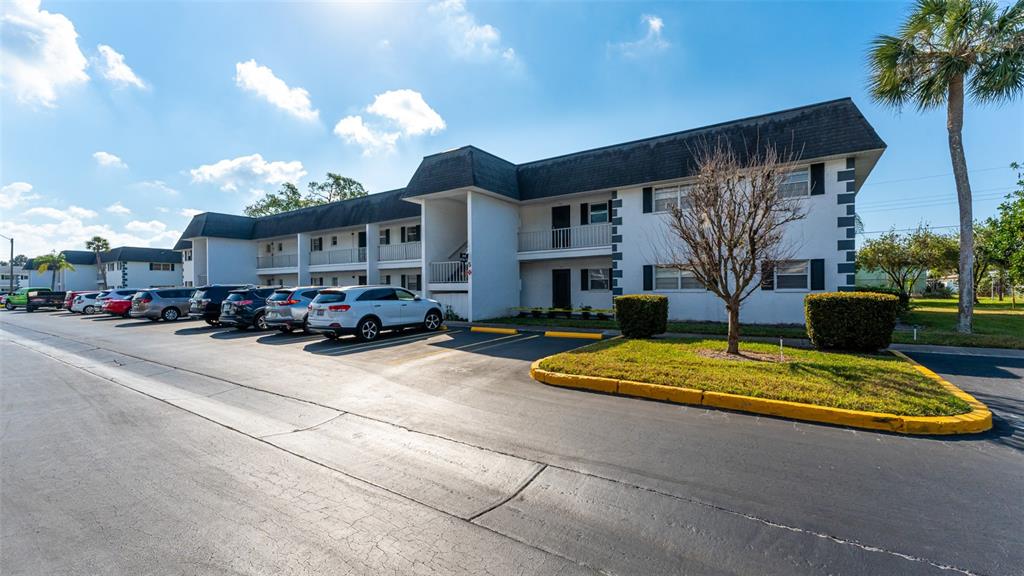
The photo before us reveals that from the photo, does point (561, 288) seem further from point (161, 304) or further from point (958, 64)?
point (161, 304)

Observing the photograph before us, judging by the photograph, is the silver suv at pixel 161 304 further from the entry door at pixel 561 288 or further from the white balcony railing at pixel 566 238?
the entry door at pixel 561 288

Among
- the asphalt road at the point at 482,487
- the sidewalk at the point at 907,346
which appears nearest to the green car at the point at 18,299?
the asphalt road at the point at 482,487

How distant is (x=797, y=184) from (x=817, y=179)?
523mm

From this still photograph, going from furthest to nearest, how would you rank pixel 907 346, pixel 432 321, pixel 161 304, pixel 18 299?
pixel 18 299
pixel 161 304
pixel 432 321
pixel 907 346

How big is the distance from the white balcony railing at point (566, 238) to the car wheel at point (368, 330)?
8.64 meters

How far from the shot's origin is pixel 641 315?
11.6m

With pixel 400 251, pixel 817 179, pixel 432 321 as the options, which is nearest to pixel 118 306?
pixel 400 251

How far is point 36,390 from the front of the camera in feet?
23.5

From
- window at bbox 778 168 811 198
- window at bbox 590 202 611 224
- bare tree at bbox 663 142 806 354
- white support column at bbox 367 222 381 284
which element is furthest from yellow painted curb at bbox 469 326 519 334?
white support column at bbox 367 222 381 284

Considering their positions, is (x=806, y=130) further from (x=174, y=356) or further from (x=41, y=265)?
(x=41, y=265)

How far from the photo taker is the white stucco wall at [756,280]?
41.7ft

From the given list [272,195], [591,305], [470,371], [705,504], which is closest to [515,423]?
[705,504]

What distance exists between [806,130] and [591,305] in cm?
978

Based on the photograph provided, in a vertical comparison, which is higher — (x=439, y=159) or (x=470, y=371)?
(x=439, y=159)
